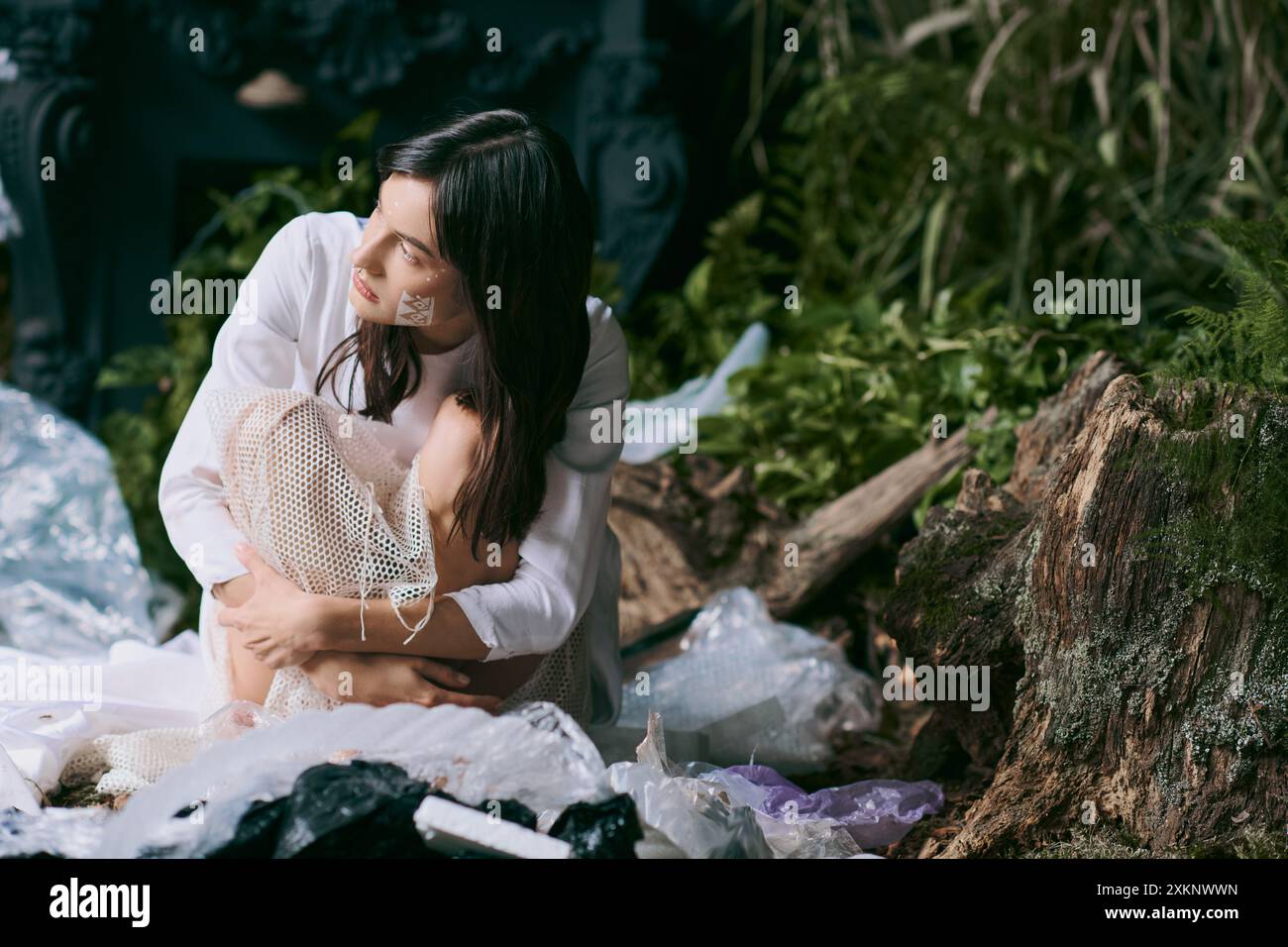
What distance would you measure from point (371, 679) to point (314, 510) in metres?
0.30

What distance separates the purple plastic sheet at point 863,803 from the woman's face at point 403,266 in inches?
38.9

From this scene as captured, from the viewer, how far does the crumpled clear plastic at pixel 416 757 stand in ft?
6.73

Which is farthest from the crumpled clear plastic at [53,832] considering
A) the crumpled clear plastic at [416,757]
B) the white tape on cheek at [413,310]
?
the white tape on cheek at [413,310]

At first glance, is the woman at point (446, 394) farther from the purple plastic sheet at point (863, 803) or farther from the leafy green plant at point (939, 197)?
the leafy green plant at point (939, 197)

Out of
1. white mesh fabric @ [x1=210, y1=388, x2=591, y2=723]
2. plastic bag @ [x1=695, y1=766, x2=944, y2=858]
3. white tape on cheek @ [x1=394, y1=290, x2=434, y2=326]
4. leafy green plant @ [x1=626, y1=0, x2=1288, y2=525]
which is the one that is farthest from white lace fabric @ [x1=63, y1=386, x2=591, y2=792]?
leafy green plant @ [x1=626, y1=0, x2=1288, y2=525]

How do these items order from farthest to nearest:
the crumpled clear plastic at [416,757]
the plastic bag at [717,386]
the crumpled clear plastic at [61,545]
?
the plastic bag at [717,386] → the crumpled clear plastic at [61,545] → the crumpled clear plastic at [416,757]

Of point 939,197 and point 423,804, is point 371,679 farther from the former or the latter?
point 939,197

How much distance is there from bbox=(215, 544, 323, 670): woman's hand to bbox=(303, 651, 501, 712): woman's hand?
4 centimetres

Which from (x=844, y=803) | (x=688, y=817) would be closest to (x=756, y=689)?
(x=844, y=803)

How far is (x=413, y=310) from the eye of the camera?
2289 mm

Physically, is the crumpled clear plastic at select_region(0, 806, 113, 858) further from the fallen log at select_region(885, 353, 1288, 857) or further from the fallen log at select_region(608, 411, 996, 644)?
the fallen log at select_region(608, 411, 996, 644)

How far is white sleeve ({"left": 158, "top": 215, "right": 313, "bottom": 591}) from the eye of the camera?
2459 millimetres

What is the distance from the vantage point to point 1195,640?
2.23 meters

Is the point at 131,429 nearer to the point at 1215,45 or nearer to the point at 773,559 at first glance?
the point at 773,559
